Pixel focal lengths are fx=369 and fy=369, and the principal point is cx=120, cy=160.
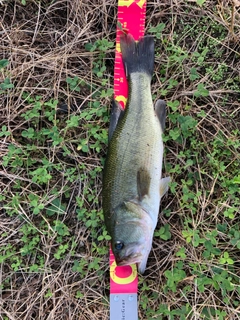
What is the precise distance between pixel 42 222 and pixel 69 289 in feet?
2.15

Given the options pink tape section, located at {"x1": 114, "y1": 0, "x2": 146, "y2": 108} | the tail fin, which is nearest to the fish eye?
pink tape section, located at {"x1": 114, "y1": 0, "x2": 146, "y2": 108}

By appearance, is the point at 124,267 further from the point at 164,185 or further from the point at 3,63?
the point at 3,63

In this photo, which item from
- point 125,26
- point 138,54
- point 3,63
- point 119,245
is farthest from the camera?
point 3,63

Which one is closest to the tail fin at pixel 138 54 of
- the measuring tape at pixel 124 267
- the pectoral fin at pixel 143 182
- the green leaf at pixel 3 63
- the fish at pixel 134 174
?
the fish at pixel 134 174

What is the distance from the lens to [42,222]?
3434mm

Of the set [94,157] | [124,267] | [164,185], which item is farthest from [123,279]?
[94,157]

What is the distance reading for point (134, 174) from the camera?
293 cm

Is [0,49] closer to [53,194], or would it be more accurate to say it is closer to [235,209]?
[53,194]

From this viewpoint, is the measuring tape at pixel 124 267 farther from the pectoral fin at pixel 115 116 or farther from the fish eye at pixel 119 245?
the fish eye at pixel 119 245

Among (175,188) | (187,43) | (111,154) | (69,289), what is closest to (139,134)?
(111,154)

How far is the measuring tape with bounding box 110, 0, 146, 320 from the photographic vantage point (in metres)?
3.19

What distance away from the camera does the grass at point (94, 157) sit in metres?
3.27

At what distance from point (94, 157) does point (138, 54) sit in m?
1.01

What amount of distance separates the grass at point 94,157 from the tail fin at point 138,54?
0.22 m
